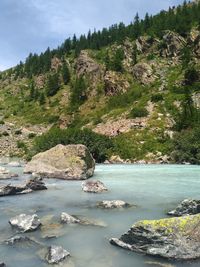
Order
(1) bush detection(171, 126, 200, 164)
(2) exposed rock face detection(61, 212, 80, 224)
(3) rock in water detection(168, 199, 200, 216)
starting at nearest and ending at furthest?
(2) exposed rock face detection(61, 212, 80, 224) → (3) rock in water detection(168, 199, 200, 216) → (1) bush detection(171, 126, 200, 164)

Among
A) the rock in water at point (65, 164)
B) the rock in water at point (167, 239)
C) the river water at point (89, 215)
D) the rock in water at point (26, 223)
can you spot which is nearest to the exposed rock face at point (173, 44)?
the rock in water at point (65, 164)

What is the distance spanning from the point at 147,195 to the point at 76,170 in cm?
1055

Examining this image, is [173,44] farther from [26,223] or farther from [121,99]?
[26,223]

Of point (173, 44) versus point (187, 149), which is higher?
point (173, 44)

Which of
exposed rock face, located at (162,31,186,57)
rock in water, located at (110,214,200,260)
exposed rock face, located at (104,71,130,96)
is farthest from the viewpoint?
exposed rock face, located at (162,31,186,57)

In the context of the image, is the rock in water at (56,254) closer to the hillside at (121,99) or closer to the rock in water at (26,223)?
the rock in water at (26,223)

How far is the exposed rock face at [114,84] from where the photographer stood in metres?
96.5

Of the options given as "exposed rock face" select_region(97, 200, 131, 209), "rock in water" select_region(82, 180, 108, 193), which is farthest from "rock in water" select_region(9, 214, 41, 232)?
"rock in water" select_region(82, 180, 108, 193)

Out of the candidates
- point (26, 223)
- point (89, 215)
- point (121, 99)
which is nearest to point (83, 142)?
point (89, 215)

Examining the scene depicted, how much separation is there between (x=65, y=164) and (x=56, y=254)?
20.6 meters

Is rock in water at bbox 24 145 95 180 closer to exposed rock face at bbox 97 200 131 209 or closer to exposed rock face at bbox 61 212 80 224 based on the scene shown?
exposed rock face at bbox 97 200 131 209

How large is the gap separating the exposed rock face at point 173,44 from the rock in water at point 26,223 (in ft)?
316

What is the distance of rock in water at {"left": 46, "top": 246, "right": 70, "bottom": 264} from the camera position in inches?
411

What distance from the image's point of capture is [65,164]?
102ft
